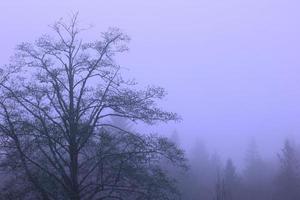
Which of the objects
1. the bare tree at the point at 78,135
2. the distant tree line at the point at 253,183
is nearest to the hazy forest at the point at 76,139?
the bare tree at the point at 78,135

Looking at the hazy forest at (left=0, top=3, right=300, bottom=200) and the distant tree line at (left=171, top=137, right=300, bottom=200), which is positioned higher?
the distant tree line at (left=171, top=137, right=300, bottom=200)

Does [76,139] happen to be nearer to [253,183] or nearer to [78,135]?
[78,135]

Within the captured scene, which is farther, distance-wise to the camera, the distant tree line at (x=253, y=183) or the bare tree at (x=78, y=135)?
the distant tree line at (x=253, y=183)

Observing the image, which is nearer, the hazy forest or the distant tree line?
the hazy forest

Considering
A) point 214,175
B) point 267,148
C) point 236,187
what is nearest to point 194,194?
point 236,187

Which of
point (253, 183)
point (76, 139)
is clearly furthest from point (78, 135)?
point (253, 183)

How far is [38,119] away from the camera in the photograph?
17.3m

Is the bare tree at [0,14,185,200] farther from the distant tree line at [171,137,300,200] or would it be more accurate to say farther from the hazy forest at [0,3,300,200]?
the distant tree line at [171,137,300,200]

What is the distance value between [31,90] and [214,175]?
57.1 meters

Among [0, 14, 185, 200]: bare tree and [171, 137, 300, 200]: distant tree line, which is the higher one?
[171, 137, 300, 200]: distant tree line

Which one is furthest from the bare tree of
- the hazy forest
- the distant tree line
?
the distant tree line

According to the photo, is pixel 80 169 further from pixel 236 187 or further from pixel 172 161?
pixel 236 187

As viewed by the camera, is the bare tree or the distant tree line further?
the distant tree line

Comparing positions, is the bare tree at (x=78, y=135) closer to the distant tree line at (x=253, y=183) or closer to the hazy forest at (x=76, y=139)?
the hazy forest at (x=76, y=139)
